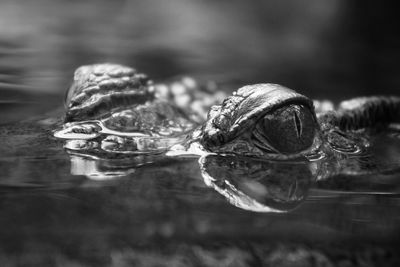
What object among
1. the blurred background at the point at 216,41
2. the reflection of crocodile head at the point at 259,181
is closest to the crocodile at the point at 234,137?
the reflection of crocodile head at the point at 259,181

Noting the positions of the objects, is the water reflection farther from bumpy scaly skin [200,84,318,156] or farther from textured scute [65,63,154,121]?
textured scute [65,63,154,121]

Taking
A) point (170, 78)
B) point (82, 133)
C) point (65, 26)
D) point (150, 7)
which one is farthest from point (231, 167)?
point (150, 7)

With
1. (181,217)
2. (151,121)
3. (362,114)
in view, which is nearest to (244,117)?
(151,121)

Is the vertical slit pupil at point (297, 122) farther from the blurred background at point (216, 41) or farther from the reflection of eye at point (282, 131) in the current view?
the blurred background at point (216, 41)

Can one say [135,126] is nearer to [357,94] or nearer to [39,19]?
[357,94]

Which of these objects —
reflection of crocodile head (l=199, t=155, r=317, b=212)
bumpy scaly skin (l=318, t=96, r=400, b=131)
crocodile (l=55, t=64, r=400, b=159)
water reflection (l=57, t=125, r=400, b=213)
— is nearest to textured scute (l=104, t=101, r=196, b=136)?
crocodile (l=55, t=64, r=400, b=159)

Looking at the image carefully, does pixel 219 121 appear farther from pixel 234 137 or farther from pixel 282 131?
pixel 282 131
